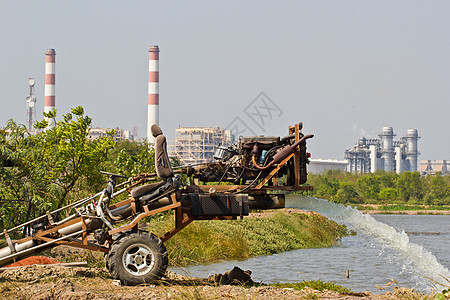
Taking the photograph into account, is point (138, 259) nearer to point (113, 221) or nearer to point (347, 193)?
point (113, 221)

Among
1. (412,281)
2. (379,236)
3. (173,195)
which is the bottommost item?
(412,281)

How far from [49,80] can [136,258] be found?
84.7 m

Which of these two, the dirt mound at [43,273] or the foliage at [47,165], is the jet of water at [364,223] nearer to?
the dirt mound at [43,273]

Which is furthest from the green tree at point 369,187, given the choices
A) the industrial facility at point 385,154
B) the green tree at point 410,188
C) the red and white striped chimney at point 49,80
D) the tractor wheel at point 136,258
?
the tractor wheel at point 136,258

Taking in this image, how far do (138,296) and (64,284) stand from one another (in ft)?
3.94

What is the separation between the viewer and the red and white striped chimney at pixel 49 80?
91.8 m

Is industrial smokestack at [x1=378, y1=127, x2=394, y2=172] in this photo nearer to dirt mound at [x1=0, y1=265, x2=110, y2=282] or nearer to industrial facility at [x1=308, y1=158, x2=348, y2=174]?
industrial facility at [x1=308, y1=158, x2=348, y2=174]

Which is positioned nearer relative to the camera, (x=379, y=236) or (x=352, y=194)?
(x=379, y=236)

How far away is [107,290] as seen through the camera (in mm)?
11422

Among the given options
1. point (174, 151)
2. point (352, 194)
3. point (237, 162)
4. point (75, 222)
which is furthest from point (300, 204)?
point (174, 151)

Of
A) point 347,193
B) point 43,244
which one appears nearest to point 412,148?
point 347,193

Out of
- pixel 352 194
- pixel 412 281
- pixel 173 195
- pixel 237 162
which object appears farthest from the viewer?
pixel 352 194

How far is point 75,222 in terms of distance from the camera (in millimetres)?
12820

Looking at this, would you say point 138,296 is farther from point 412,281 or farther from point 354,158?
point 354,158
